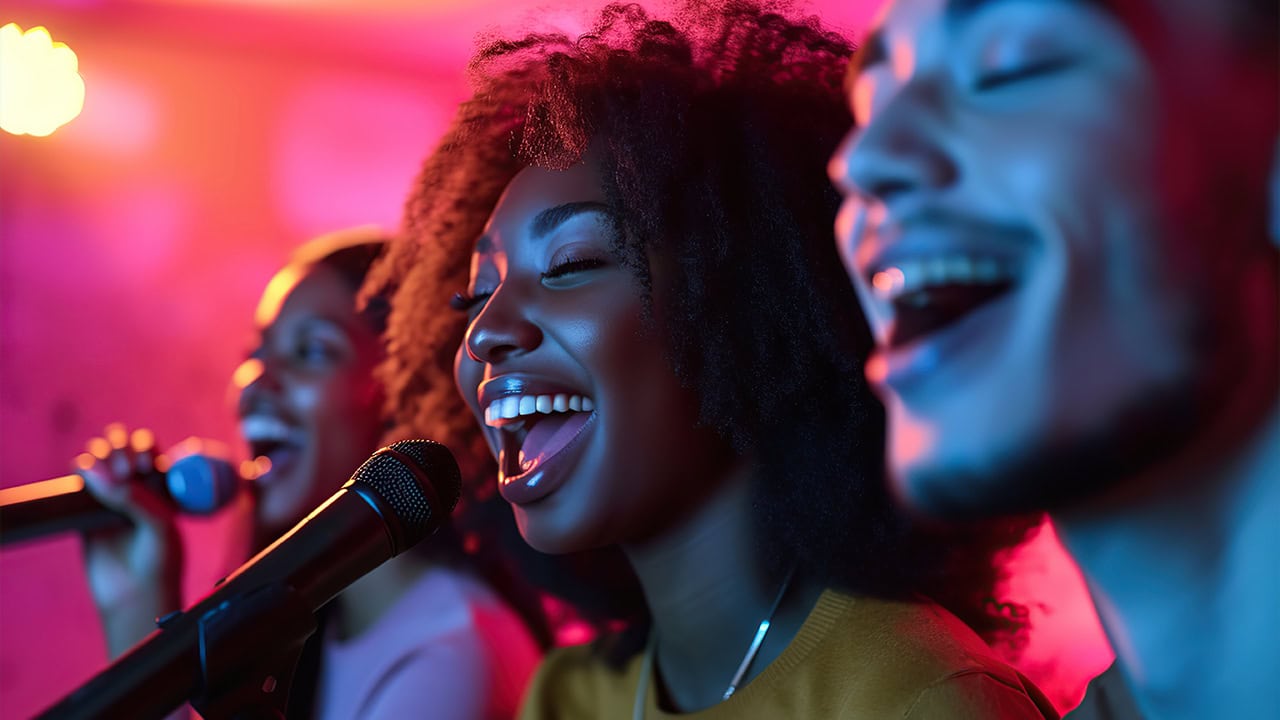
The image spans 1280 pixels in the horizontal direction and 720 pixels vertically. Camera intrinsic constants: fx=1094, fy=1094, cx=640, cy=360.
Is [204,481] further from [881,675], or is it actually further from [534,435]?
[881,675]

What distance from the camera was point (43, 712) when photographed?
2.61ft

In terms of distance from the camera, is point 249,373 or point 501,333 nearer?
point 501,333

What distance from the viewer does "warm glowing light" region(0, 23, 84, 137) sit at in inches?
118

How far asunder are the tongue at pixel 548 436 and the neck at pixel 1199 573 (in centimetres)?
63

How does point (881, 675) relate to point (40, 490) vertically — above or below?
below

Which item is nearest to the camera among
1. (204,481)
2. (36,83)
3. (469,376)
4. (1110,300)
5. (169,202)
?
(1110,300)

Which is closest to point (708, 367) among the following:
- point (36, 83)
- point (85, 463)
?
point (85, 463)

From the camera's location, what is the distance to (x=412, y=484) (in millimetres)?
1055

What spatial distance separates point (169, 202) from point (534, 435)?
2715 millimetres

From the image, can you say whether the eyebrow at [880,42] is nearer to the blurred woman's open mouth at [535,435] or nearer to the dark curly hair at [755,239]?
the dark curly hair at [755,239]

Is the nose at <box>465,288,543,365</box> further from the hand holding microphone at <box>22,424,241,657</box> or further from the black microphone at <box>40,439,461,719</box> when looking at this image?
the hand holding microphone at <box>22,424,241,657</box>

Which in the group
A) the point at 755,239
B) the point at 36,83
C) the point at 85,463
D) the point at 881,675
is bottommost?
the point at 881,675

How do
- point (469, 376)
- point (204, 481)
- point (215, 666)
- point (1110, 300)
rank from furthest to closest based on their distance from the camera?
point (204, 481) → point (469, 376) → point (215, 666) → point (1110, 300)

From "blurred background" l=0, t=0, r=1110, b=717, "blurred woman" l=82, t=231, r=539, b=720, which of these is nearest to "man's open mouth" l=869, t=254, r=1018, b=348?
"blurred woman" l=82, t=231, r=539, b=720
